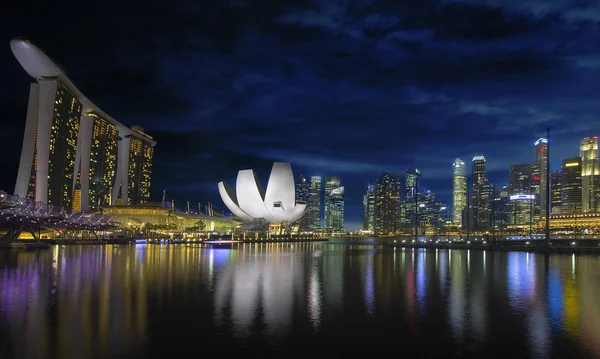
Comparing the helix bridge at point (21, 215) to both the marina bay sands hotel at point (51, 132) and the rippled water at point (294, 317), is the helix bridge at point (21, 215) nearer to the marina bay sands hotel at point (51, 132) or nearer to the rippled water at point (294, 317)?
the marina bay sands hotel at point (51, 132)

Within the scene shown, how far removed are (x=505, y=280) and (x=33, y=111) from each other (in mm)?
48908

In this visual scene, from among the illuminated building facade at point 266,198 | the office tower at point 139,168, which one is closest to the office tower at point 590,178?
the illuminated building facade at point 266,198

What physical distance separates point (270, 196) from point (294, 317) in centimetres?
6733

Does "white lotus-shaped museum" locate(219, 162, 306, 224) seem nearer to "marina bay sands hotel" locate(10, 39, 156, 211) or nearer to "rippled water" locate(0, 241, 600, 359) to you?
"marina bay sands hotel" locate(10, 39, 156, 211)

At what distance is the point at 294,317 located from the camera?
8.55 m

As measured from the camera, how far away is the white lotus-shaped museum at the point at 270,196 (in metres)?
74.6

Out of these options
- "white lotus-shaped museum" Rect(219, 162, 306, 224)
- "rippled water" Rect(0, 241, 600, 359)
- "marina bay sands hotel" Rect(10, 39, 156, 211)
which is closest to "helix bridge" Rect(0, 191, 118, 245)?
"marina bay sands hotel" Rect(10, 39, 156, 211)

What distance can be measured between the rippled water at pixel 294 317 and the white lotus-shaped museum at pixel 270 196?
2367 inches

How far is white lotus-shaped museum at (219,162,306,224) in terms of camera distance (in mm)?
74625

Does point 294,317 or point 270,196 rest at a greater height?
point 270,196

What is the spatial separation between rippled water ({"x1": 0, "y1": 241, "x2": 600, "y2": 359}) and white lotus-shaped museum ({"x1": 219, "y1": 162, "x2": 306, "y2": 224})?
60.1 meters

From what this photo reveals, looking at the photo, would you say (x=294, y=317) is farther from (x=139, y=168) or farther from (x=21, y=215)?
(x=139, y=168)

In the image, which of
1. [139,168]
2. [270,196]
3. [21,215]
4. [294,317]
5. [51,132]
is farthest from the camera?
[139,168]

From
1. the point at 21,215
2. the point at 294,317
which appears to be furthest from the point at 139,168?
the point at 294,317
